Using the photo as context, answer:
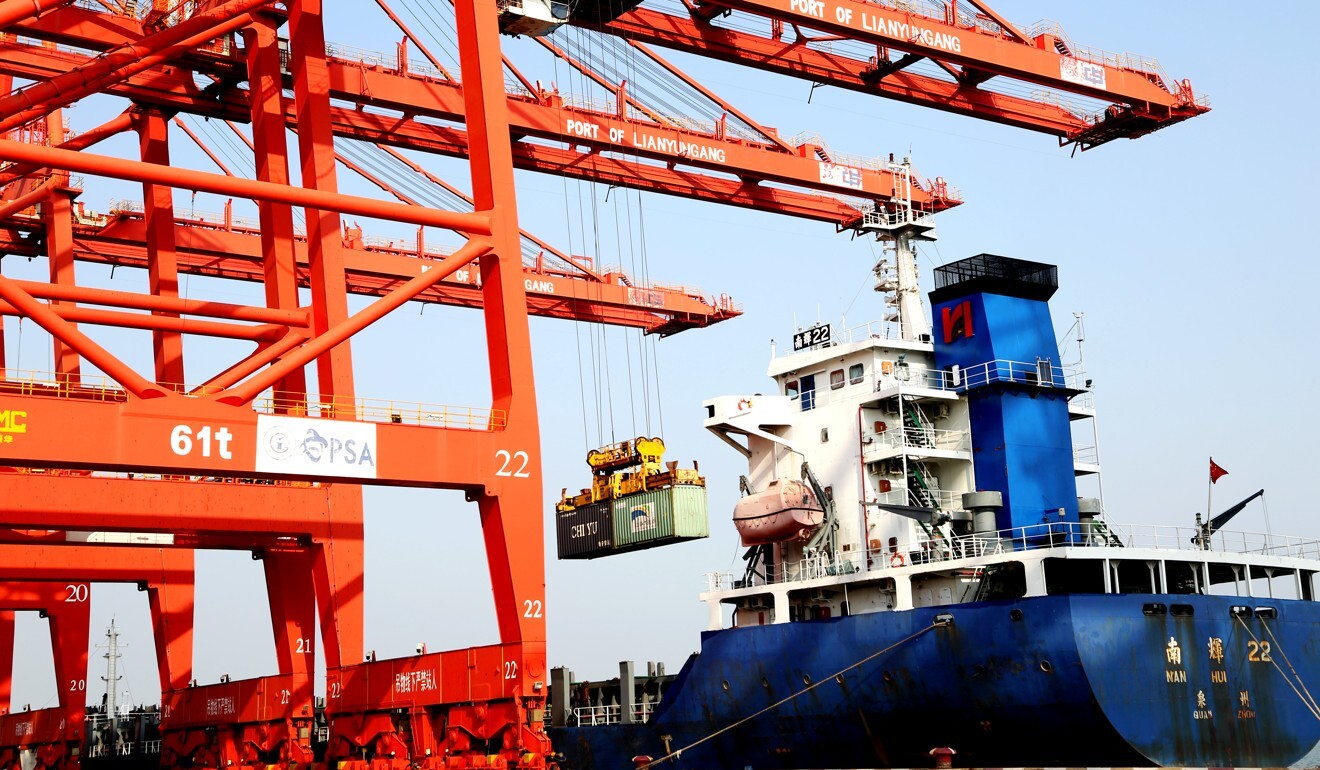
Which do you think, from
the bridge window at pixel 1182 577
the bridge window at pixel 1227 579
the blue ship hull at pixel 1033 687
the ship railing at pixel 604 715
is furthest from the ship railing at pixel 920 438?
the ship railing at pixel 604 715

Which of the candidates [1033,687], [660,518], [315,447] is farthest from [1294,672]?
[315,447]

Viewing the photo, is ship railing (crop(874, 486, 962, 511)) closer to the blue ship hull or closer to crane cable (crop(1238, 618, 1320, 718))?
the blue ship hull

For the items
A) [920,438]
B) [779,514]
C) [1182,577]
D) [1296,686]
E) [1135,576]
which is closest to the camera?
[1296,686]

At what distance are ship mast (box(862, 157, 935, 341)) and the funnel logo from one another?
12475mm

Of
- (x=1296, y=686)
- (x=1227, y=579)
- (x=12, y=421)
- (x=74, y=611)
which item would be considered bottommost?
(x=1296, y=686)

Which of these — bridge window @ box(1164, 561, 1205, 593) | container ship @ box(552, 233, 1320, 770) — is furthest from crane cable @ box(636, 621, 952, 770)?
bridge window @ box(1164, 561, 1205, 593)

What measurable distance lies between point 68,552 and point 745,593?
542 inches

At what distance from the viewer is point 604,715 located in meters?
30.1

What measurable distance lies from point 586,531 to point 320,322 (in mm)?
6915

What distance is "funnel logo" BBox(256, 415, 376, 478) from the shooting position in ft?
65.2

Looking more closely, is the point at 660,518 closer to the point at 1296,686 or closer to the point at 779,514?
the point at 779,514

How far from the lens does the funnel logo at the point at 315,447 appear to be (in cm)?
1988

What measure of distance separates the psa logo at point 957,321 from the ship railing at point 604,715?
29.4ft

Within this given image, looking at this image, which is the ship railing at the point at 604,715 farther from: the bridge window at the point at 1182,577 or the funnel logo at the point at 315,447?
the funnel logo at the point at 315,447
